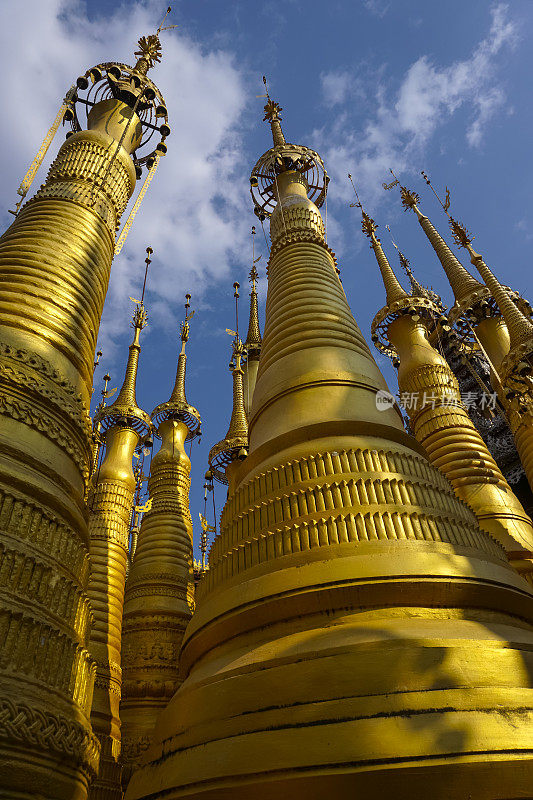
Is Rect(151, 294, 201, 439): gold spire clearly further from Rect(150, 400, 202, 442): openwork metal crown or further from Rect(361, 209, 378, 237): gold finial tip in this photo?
Rect(361, 209, 378, 237): gold finial tip

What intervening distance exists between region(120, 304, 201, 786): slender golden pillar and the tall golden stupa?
1.78 meters

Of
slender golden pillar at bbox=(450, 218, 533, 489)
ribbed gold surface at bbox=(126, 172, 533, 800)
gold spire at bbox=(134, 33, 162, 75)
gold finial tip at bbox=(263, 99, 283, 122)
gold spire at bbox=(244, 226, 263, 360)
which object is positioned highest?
gold spire at bbox=(244, 226, 263, 360)

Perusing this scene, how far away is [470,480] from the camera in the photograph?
7352 mm

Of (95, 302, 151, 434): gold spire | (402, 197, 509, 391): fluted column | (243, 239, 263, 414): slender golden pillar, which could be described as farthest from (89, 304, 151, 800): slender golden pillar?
(402, 197, 509, 391): fluted column

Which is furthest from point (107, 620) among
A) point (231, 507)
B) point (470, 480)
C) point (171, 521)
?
point (470, 480)

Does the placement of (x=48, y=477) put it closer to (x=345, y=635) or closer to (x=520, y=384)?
(x=345, y=635)

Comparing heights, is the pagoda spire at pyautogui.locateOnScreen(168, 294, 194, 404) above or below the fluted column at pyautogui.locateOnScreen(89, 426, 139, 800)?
above

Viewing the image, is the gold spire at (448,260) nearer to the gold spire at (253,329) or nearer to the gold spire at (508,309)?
the gold spire at (508,309)

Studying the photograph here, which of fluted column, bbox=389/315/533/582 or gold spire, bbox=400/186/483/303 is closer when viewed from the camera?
fluted column, bbox=389/315/533/582

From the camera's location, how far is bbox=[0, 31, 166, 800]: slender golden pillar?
235 centimetres

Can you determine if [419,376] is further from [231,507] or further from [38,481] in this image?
[38,481]

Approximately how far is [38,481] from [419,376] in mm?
7327

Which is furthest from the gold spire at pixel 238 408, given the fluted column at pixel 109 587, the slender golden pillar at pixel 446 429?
the slender golden pillar at pixel 446 429

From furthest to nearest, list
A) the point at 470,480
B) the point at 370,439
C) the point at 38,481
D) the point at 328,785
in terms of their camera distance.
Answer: the point at 470,480 → the point at 370,439 → the point at 38,481 → the point at 328,785
